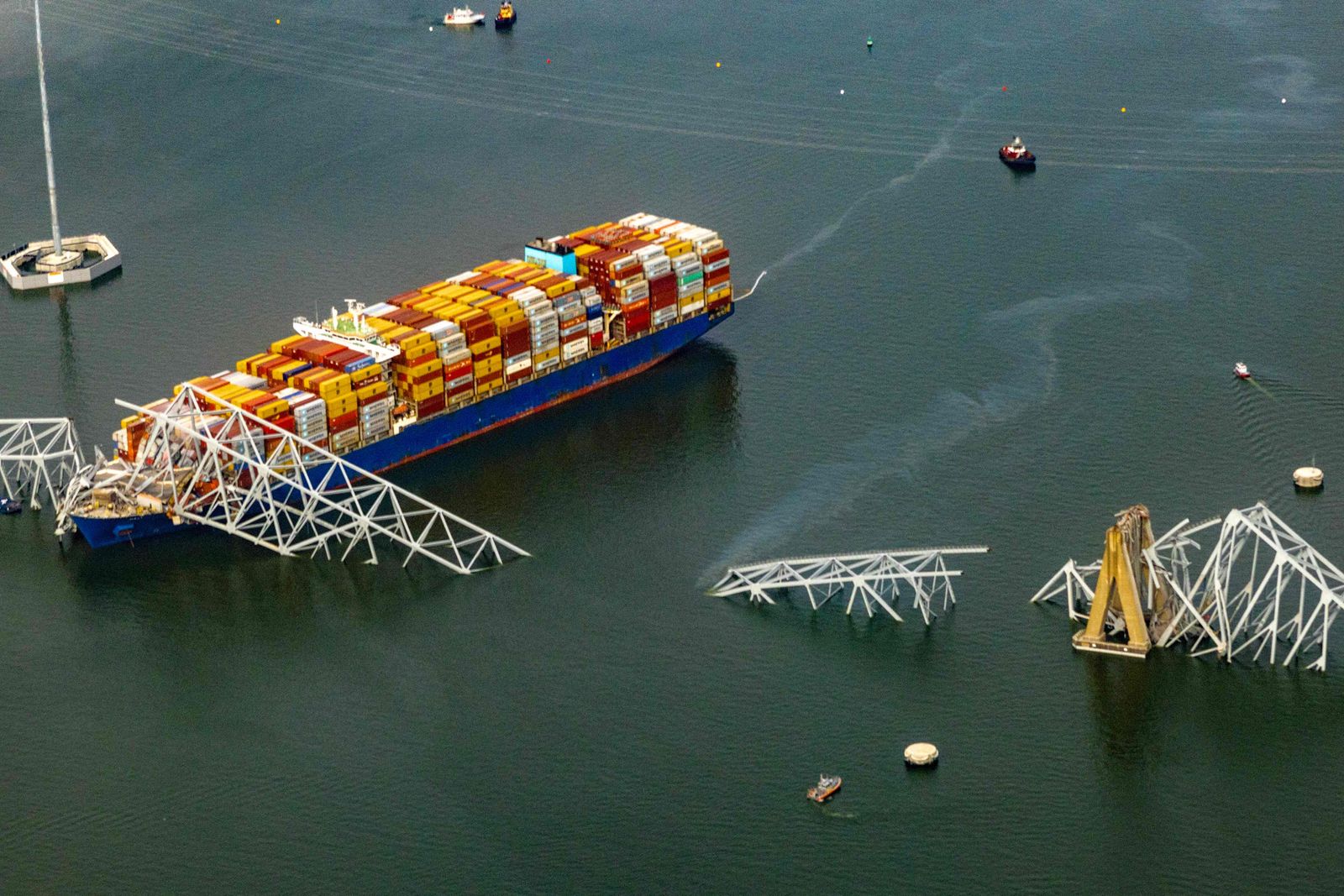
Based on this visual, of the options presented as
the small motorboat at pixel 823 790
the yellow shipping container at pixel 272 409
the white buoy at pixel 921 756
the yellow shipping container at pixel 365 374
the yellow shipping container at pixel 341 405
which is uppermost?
the yellow shipping container at pixel 365 374

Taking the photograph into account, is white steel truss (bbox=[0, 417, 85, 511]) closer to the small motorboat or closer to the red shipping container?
the red shipping container

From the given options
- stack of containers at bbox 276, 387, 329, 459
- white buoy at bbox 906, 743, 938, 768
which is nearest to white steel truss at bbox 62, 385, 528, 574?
stack of containers at bbox 276, 387, 329, 459

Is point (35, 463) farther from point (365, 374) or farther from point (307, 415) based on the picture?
point (365, 374)

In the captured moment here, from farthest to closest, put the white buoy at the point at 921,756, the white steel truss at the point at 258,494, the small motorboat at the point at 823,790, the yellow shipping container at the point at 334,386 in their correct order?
the yellow shipping container at the point at 334,386, the white steel truss at the point at 258,494, the white buoy at the point at 921,756, the small motorboat at the point at 823,790

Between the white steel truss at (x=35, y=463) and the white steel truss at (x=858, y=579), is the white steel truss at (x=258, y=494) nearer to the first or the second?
the white steel truss at (x=35, y=463)

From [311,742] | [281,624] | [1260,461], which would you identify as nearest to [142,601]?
[281,624]

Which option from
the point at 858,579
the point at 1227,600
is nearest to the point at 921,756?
the point at 858,579

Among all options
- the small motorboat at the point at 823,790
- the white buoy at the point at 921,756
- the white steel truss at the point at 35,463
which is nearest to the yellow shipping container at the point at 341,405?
the white steel truss at the point at 35,463

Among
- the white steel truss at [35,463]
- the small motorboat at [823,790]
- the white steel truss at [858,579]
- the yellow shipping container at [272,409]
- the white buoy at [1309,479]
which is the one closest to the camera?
the small motorboat at [823,790]
